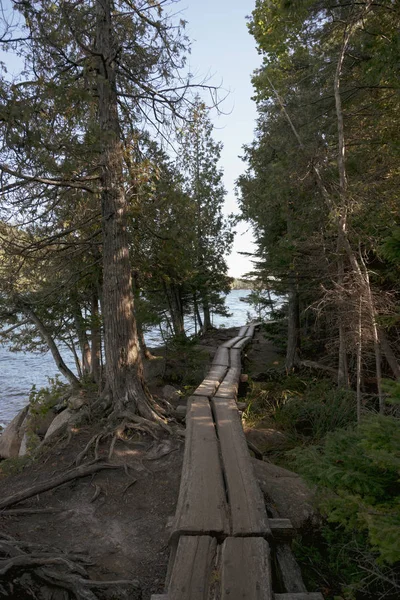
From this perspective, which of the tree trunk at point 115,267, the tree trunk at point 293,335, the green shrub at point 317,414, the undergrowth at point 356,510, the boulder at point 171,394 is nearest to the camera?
the undergrowth at point 356,510

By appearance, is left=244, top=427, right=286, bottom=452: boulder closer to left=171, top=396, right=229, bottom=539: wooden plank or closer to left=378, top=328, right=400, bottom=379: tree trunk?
left=171, top=396, right=229, bottom=539: wooden plank

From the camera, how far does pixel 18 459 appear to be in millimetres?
6902

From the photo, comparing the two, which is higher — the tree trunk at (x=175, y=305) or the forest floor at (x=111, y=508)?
the tree trunk at (x=175, y=305)

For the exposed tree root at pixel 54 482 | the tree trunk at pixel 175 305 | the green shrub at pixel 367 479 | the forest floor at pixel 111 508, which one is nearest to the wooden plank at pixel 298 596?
the green shrub at pixel 367 479

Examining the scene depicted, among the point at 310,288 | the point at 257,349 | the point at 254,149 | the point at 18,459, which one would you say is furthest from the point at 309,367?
the point at 18,459

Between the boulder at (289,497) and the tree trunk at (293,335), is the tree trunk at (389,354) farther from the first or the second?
the tree trunk at (293,335)

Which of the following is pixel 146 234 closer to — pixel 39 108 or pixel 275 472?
pixel 39 108

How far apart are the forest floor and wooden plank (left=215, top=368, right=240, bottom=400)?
1.92 metres

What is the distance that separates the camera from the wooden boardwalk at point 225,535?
9.45 feet

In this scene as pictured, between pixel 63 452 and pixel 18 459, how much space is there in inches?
38.0

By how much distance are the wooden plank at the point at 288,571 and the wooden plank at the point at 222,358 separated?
837cm

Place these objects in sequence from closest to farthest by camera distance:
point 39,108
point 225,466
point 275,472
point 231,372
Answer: point 225,466
point 39,108
point 275,472
point 231,372

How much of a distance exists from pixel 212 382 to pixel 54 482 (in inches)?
187

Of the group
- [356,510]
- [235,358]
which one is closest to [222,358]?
[235,358]
